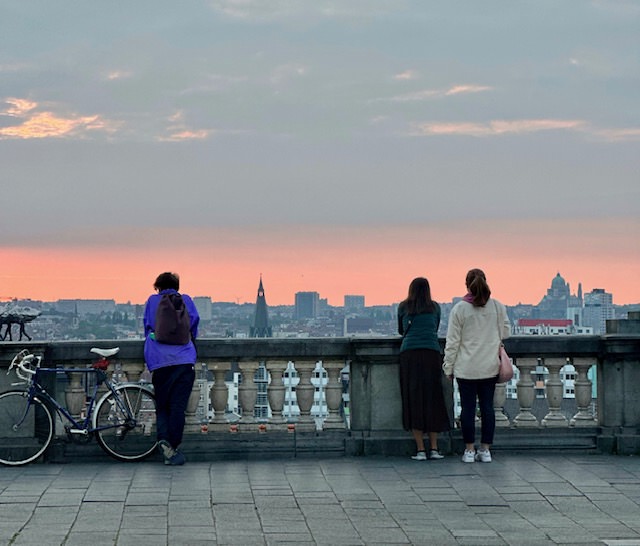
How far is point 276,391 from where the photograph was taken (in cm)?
1156

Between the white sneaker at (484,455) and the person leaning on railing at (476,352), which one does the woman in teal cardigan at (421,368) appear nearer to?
the person leaning on railing at (476,352)

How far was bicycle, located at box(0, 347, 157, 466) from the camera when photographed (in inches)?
436

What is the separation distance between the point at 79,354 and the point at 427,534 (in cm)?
474

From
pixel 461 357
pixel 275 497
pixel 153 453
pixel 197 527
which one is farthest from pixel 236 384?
pixel 197 527

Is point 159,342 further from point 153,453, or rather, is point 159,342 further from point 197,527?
point 197,527

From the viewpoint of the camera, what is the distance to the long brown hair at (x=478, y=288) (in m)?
11.0

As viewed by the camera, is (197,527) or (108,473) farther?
(108,473)

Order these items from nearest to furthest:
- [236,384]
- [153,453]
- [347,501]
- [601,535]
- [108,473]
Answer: [601,535]
[347,501]
[108,473]
[153,453]
[236,384]

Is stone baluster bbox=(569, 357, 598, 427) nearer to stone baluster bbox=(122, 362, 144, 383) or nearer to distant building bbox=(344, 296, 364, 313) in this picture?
stone baluster bbox=(122, 362, 144, 383)

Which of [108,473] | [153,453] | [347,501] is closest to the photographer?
[347,501]

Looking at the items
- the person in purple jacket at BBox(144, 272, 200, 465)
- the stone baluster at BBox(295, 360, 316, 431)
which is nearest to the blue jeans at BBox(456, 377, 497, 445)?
the stone baluster at BBox(295, 360, 316, 431)

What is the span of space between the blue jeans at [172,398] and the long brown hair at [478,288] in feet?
8.66

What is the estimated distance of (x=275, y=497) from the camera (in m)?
9.19

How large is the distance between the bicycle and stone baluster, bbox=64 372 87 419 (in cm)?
8
